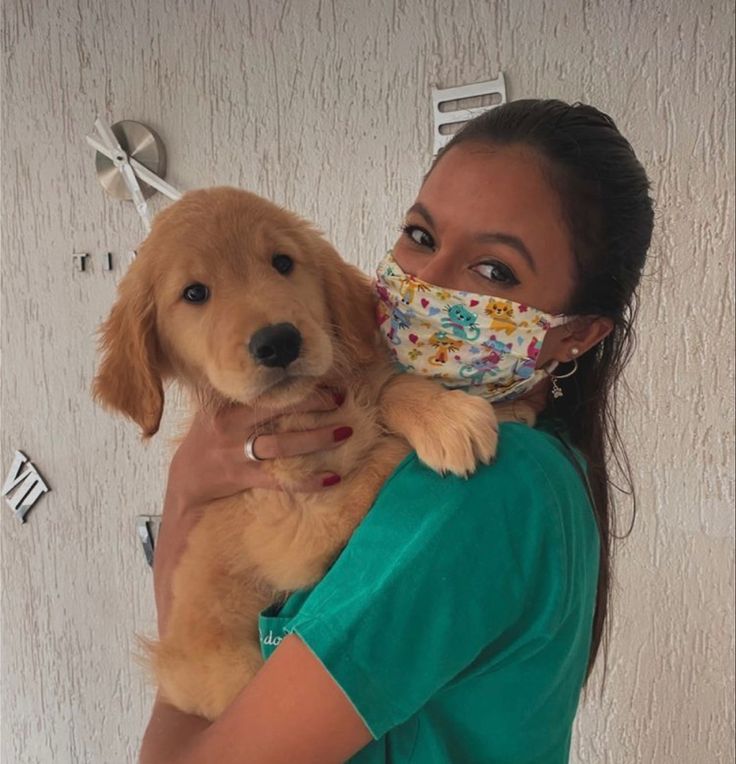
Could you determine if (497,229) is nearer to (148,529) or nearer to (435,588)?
(435,588)

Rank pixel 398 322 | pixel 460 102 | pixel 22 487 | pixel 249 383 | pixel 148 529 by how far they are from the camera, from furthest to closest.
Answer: pixel 22 487 < pixel 148 529 < pixel 460 102 < pixel 398 322 < pixel 249 383

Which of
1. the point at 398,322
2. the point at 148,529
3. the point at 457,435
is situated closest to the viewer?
the point at 457,435

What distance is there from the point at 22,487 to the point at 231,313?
6.94 feet

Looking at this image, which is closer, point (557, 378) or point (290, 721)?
point (290, 721)

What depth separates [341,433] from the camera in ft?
3.84

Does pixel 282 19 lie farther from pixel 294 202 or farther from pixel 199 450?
pixel 199 450

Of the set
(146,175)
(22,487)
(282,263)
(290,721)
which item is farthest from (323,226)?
(290,721)

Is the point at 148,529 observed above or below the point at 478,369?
below

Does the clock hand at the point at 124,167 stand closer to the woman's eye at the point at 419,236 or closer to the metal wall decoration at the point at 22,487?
the metal wall decoration at the point at 22,487

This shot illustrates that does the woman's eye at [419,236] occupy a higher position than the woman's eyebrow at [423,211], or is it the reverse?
the woman's eyebrow at [423,211]

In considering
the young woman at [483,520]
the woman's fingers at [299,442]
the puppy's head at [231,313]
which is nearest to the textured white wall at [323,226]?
the young woman at [483,520]

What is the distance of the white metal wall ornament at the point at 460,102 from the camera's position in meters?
2.04

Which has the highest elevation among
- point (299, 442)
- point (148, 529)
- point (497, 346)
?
point (497, 346)

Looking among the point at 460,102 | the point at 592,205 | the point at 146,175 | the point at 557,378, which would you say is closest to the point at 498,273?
the point at 592,205
